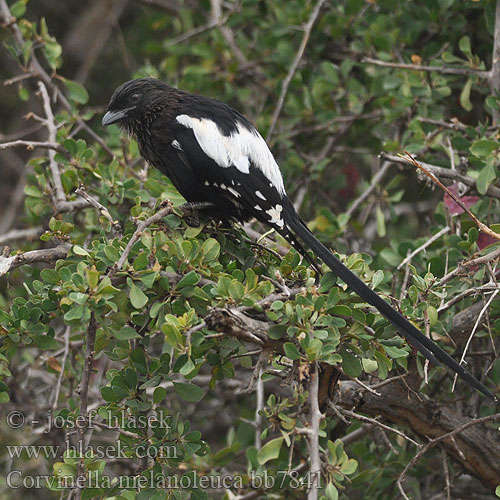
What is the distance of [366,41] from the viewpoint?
3.29 meters

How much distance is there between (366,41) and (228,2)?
1.15m

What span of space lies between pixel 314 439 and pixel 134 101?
5.84 feet

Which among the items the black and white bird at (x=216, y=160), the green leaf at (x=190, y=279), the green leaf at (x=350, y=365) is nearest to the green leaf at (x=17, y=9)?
the black and white bird at (x=216, y=160)

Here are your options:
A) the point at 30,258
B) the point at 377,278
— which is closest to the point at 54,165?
the point at 30,258

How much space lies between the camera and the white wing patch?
263cm

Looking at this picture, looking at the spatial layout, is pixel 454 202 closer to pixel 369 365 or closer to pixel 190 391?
pixel 369 365

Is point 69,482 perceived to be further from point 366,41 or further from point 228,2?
point 228,2

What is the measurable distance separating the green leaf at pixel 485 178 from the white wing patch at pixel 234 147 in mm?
695

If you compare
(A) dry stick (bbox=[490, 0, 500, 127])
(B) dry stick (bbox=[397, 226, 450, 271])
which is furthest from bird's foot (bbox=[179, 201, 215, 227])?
(A) dry stick (bbox=[490, 0, 500, 127])

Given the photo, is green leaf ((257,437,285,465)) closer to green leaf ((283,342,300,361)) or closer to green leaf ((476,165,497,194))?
green leaf ((283,342,300,361))

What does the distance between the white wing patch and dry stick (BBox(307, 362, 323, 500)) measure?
1066 mm

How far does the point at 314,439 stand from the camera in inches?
62.5

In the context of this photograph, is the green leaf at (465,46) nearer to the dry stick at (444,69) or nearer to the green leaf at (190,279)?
the dry stick at (444,69)

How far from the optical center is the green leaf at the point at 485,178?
2.42 meters
